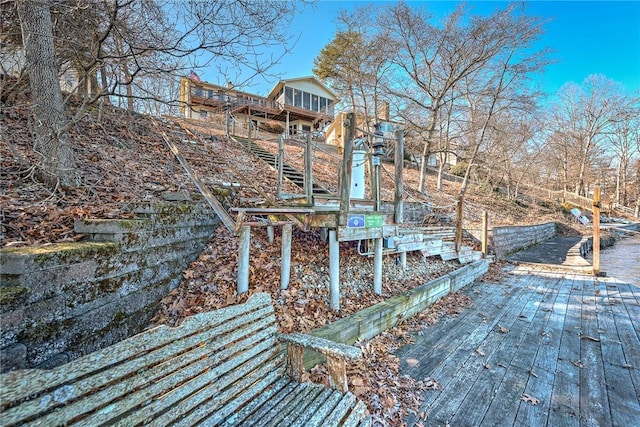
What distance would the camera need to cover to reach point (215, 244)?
4.16m

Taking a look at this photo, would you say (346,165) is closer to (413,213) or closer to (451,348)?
(451,348)

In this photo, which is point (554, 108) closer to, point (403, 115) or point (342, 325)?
point (403, 115)

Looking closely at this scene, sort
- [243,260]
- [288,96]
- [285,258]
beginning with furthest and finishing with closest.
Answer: [288,96] → [285,258] → [243,260]

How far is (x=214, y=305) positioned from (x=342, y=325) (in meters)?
1.37

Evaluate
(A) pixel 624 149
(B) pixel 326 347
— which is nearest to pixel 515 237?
(B) pixel 326 347

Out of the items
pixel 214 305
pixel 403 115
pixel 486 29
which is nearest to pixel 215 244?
pixel 214 305

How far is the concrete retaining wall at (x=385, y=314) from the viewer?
10.1 feet

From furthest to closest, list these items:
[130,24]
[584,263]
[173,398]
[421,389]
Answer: [584,263] → [130,24] → [421,389] → [173,398]

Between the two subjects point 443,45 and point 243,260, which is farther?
point 443,45

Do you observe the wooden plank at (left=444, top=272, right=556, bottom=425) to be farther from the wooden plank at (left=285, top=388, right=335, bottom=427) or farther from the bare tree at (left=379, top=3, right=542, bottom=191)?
the bare tree at (left=379, top=3, right=542, bottom=191)

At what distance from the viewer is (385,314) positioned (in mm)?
3820

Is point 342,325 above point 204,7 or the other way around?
the other way around

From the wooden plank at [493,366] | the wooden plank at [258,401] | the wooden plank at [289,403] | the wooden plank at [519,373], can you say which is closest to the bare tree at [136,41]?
the wooden plank at [258,401]

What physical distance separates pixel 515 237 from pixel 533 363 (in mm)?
8578
